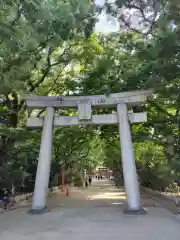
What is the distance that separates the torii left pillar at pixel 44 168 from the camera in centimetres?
1445

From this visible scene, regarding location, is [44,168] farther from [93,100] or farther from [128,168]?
[93,100]

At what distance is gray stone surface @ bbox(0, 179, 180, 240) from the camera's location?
8984mm

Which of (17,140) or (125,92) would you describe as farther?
(17,140)

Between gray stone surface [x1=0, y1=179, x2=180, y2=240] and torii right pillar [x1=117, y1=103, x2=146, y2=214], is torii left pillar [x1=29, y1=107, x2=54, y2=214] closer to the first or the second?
gray stone surface [x1=0, y1=179, x2=180, y2=240]

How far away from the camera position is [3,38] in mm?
7355

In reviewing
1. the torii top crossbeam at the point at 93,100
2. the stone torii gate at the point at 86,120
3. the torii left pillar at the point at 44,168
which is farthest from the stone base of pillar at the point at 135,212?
the torii top crossbeam at the point at 93,100

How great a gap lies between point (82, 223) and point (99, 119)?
560cm

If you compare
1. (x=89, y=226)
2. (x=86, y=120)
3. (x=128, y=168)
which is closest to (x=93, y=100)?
(x=86, y=120)

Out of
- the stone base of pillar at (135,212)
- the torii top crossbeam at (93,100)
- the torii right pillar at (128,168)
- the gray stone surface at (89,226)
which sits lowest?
the gray stone surface at (89,226)

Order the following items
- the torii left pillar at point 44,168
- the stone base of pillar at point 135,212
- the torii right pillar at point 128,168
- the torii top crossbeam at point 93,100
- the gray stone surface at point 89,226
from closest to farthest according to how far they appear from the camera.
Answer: the gray stone surface at point 89,226, the stone base of pillar at point 135,212, the torii right pillar at point 128,168, the torii left pillar at point 44,168, the torii top crossbeam at point 93,100

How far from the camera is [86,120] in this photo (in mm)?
15625

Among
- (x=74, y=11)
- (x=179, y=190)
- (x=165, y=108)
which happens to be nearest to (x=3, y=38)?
(x=74, y=11)

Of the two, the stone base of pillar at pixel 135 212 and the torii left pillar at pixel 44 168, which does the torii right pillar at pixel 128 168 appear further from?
the torii left pillar at pixel 44 168

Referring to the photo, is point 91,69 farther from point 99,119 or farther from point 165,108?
point 165,108
